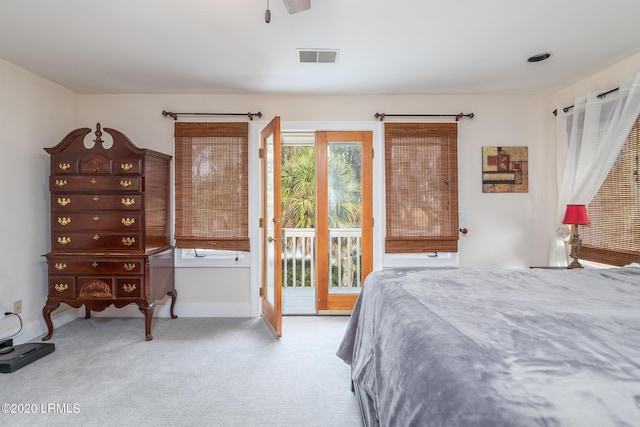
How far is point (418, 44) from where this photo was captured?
8.30 ft

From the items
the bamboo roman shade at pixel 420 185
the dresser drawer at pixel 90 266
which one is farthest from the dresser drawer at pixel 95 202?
the bamboo roman shade at pixel 420 185

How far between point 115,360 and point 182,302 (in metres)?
1.05

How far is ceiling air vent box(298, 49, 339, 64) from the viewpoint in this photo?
263 centimetres

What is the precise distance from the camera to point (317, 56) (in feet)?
8.88

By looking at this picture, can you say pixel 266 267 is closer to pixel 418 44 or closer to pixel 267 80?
pixel 267 80

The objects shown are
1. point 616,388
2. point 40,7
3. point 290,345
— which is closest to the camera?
point 616,388

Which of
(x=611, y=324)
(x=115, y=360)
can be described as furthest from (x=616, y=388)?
(x=115, y=360)

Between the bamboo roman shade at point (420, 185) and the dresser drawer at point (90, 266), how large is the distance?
8.61 ft

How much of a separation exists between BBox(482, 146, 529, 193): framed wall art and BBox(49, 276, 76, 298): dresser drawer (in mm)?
4262

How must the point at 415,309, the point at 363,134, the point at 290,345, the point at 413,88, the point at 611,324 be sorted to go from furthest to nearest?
1. the point at 363,134
2. the point at 413,88
3. the point at 290,345
4. the point at 415,309
5. the point at 611,324

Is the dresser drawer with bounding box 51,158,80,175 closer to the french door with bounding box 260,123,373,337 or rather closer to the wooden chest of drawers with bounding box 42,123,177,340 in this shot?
the wooden chest of drawers with bounding box 42,123,177,340

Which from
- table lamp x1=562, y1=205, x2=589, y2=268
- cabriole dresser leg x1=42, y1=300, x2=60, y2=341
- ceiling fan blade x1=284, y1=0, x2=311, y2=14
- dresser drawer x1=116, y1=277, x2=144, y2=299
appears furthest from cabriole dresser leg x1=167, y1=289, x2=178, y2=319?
table lamp x1=562, y1=205, x2=589, y2=268

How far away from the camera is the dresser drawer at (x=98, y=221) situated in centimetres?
303

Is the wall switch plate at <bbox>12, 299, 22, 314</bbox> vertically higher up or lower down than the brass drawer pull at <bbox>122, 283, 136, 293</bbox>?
lower down
